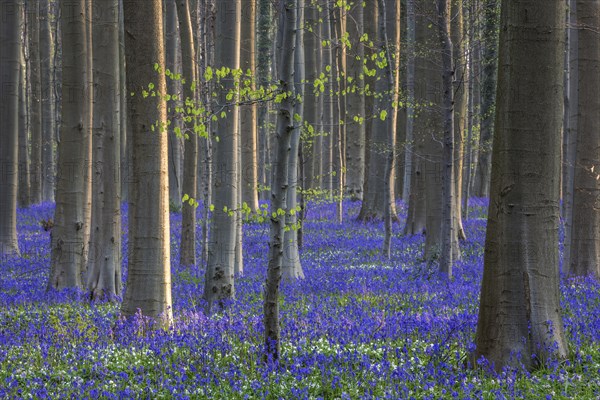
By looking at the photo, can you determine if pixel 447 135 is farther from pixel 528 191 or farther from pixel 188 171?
pixel 188 171

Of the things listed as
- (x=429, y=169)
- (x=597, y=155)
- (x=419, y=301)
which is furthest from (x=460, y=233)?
(x=419, y=301)

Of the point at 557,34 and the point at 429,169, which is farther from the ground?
the point at 557,34

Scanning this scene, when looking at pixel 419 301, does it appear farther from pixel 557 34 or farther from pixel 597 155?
pixel 557 34

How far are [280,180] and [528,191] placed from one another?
93.4 inches

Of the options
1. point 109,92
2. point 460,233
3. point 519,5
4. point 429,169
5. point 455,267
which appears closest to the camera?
point 519,5

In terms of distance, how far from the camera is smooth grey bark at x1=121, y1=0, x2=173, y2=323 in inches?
326

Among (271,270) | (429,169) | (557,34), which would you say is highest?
(557,34)

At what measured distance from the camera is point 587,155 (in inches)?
460

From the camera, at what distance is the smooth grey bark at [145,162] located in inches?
326

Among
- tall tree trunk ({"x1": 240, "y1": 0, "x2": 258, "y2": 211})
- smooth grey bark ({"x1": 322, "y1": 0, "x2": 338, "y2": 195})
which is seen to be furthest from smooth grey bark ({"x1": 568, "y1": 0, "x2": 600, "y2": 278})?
tall tree trunk ({"x1": 240, "y1": 0, "x2": 258, "y2": 211})

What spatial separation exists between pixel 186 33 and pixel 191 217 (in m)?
4.33

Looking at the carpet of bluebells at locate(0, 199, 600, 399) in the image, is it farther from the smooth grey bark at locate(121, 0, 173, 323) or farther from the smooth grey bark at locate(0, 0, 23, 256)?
the smooth grey bark at locate(0, 0, 23, 256)

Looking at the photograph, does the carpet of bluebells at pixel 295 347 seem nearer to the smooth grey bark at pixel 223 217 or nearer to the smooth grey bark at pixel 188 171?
the smooth grey bark at pixel 223 217

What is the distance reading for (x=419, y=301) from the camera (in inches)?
404
